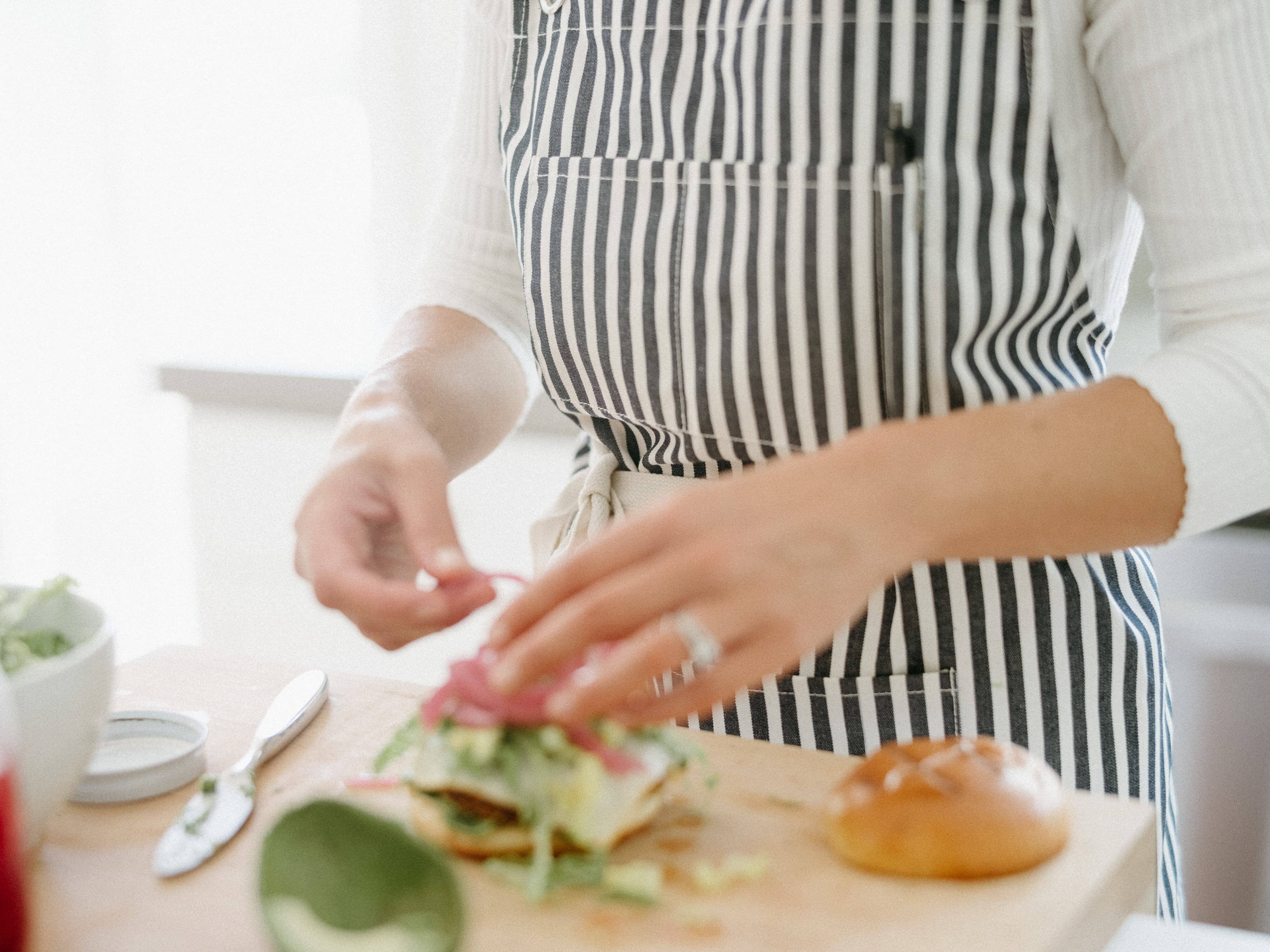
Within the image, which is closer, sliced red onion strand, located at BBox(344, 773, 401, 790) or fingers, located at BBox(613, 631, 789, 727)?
fingers, located at BBox(613, 631, 789, 727)

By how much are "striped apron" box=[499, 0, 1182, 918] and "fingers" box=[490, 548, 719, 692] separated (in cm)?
29

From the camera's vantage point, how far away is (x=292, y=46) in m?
1.98

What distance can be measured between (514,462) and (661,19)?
99 cm

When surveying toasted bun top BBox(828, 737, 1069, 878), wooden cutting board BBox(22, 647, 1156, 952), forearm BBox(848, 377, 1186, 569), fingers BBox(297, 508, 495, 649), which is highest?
forearm BBox(848, 377, 1186, 569)

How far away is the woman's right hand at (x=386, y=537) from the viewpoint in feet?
2.39

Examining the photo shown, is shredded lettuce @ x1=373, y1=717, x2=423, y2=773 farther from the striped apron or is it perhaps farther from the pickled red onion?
the striped apron

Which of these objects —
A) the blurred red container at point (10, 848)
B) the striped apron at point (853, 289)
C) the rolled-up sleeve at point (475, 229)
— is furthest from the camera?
the rolled-up sleeve at point (475, 229)

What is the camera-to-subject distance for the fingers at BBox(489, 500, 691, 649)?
608 millimetres

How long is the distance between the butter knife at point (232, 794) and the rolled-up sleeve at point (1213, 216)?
581 millimetres

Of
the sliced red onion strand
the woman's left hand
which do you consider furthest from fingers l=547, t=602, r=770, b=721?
the sliced red onion strand

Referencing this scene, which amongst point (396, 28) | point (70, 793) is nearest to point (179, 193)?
point (396, 28)

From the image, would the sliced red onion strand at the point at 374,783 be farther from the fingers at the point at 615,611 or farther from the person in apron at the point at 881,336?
the fingers at the point at 615,611

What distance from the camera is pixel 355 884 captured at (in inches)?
23.0

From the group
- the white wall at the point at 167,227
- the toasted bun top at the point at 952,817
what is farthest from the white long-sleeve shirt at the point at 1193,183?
the white wall at the point at 167,227
